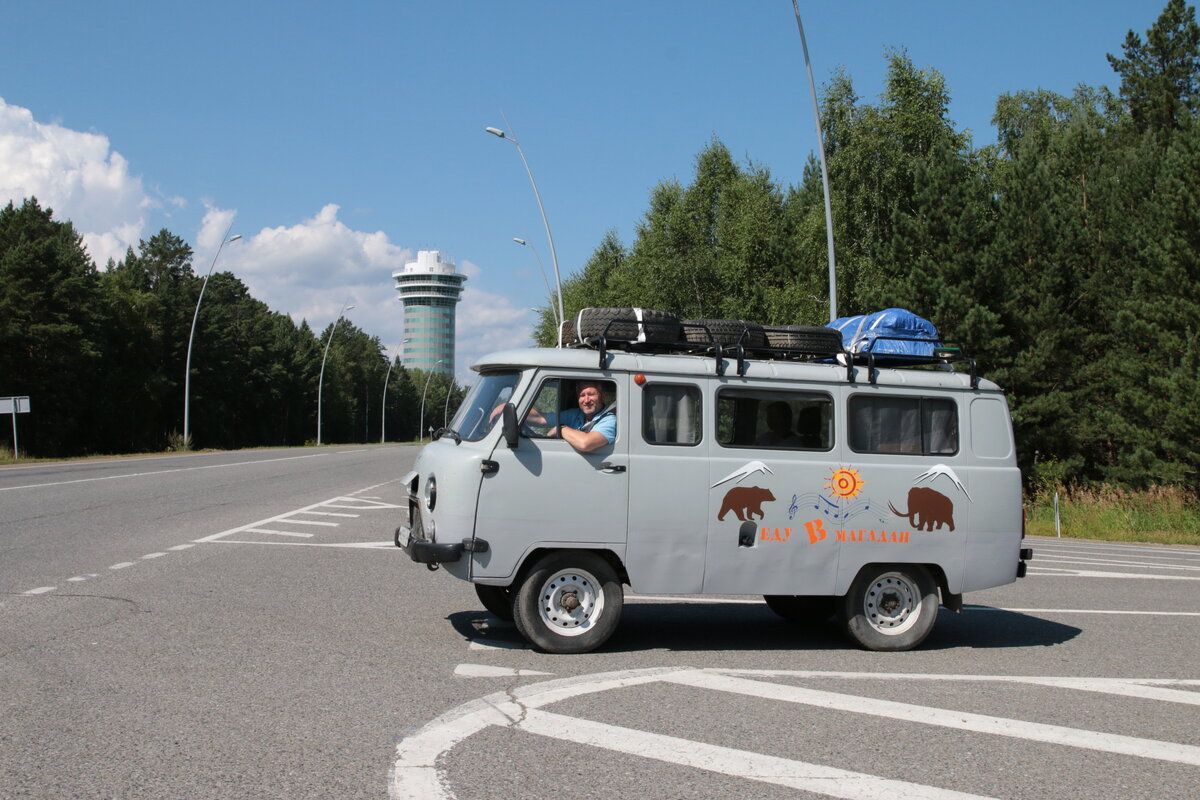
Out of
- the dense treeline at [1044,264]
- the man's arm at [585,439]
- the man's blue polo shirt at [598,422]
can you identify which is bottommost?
the man's arm at [585,439]

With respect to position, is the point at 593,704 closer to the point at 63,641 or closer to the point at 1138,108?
the point at 63,641

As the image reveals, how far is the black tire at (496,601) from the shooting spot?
8.22 m

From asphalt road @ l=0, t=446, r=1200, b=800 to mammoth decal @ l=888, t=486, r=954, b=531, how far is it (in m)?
0.99

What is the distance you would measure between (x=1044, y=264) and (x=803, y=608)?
2863 cm

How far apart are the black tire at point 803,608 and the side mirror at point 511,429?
2914 mm

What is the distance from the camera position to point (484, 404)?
7.49 m

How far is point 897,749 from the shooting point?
5070 millimetres

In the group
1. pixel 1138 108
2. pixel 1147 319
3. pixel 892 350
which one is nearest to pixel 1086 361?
pixel 1147 319

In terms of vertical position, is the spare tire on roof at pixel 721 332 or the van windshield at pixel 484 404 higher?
the spare tire on roof at pixel 721 332

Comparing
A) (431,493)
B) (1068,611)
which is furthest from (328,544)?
(1068,611)

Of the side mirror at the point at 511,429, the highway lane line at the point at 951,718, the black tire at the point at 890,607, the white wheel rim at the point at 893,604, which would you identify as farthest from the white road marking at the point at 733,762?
the white wheel rim at the point at 893,604

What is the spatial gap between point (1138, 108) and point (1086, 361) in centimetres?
2013

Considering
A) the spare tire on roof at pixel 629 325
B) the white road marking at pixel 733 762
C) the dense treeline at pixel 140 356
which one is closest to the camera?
the white road marking at pixel 733 762

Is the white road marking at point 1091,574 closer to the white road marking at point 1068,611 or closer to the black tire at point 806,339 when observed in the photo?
the white road marking at point 1068,611
